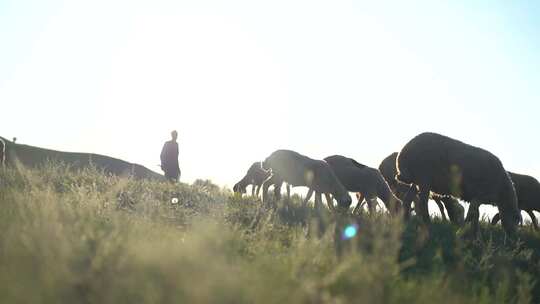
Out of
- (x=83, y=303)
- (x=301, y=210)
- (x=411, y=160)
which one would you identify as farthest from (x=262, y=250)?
(x=411, y=160)

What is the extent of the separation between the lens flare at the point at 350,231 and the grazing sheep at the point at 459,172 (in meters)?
3.66

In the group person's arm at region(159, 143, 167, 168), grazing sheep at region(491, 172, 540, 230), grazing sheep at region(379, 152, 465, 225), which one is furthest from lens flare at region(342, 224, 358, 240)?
grazing sheep at region(491, 172, 540, 230)

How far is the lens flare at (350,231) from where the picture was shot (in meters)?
7.63

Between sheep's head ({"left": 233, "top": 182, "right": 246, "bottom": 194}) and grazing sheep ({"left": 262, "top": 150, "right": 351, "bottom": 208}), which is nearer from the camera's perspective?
grazing sheep ({"left": 262, "top": 150, "right": 351, "bottom": 208})

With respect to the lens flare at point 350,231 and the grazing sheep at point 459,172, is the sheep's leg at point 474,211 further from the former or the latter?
the lens flare at point 350,231

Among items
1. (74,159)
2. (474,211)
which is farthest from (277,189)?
(74,159)

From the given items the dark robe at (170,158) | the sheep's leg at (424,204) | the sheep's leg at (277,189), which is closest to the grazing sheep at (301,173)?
the sheep's leg at (277,189)

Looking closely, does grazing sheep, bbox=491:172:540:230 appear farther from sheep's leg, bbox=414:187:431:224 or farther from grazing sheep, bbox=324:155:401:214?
sheep's leg, bbox=414:187:431:224

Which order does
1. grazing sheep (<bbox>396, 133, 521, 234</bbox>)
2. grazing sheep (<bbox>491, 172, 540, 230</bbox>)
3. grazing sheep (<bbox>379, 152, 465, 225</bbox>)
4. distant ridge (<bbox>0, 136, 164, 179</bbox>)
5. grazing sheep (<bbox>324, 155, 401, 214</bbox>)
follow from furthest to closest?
distant ridge (<bbox>0, 136, 164, 179</bbox>) < grazing sheep (<bbox>491, 172, 540, 230</bbox>) < grazing sheep (<bbox>324, 155, 401, 214</bbox>) < grazing sheep (<bbox>379, 152, 465, 225</bbox>) < grazing sheep (<bbox>396, 133, 521, 234</bbox>)

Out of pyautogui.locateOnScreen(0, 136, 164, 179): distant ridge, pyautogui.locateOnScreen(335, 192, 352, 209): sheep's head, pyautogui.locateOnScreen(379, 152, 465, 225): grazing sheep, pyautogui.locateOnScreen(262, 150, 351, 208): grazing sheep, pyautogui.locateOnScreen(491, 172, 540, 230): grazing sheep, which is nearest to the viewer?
pyautogui.locateOnScreen(335, 192, 352, 209): sheep's head

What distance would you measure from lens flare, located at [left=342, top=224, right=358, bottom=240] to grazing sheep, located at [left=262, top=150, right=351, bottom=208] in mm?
4606

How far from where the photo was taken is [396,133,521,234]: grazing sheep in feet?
37.9

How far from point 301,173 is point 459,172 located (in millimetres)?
4522

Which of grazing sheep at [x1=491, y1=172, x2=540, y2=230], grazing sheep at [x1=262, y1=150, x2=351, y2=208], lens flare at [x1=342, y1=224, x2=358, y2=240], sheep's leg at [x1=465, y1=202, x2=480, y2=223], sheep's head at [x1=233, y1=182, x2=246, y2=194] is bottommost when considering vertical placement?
lens flare at [x1=342, y1=224, x2=358, y2=240]
